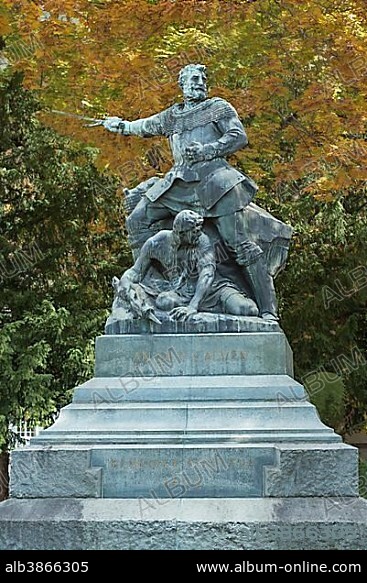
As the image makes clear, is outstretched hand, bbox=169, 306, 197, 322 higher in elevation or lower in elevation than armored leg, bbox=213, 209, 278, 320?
lower

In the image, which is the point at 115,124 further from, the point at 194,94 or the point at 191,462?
the point at 191,462

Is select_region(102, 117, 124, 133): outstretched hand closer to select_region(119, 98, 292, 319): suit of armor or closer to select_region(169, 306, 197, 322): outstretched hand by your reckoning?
select_region(119, 98, 292, 319): suit of armor

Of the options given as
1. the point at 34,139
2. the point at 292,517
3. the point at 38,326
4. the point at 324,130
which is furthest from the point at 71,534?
the point at 34,139

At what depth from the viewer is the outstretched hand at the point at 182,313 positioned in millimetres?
8078

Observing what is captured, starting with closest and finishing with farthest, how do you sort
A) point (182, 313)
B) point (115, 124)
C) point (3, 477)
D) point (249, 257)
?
1. point (182, 313)
2. point (249, 257)
3. point (115, 124)
4. point (3, 477)

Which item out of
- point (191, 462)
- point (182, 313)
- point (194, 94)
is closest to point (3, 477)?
point (182, 313)

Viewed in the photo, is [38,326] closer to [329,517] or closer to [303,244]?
[303,244]

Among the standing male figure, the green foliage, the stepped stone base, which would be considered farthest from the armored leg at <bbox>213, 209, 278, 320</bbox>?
the green foliage

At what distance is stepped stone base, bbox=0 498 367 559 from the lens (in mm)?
6680

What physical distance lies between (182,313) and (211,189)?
48.0 inches

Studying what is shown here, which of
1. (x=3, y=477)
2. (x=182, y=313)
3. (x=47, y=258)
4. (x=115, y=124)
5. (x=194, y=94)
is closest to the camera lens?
(x=182, y=313)

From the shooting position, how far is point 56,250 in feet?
47.3

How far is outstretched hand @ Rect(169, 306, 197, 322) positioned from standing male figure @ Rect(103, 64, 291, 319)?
698mm

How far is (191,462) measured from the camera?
7.16m
